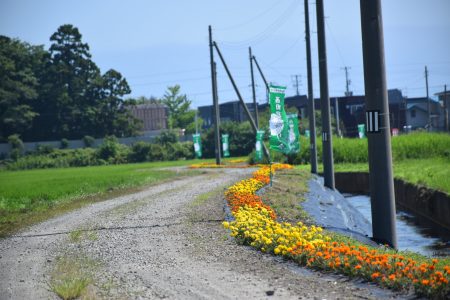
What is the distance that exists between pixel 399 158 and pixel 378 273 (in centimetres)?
3583

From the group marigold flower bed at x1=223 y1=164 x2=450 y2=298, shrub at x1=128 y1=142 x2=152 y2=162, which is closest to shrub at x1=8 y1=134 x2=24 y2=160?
shrub at x1=128 y1=142 x2=152 y2=162

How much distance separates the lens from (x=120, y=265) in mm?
9258

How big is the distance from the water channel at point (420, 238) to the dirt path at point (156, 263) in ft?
16.3

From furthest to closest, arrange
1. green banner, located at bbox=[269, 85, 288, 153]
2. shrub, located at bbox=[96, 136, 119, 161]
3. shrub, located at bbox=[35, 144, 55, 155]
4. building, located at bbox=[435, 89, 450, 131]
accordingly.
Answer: shrub, located at bbox=[96, 136, 119, 161] < shrub, located at bbox=[35, 144, 55, 155] < building, located at bbox=[435, 89, 450, 131] < green banner, located at bbox=[269, 85, 288, 153]

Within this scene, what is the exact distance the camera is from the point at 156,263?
9234 millimetres

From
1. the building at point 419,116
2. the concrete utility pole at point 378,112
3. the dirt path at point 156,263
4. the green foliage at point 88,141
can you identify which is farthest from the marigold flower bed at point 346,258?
the building at point 419,116

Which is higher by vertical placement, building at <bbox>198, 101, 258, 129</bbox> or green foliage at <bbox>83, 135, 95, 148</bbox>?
building at <bbox>198, 101, 258, 129</bbox>

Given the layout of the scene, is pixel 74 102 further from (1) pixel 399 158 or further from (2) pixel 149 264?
(2) pixel 149 264

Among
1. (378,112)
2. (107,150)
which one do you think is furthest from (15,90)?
(378,112)

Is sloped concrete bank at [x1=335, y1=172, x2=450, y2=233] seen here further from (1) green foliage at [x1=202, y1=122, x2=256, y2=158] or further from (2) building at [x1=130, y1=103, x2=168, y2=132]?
(2) building at [x1=130, y1=103, x2=168, y2=132]

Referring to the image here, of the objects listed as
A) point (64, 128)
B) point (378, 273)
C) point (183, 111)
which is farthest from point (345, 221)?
point (183, 111)

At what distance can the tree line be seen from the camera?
78.4 m

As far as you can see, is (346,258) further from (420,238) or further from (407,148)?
(407,148)

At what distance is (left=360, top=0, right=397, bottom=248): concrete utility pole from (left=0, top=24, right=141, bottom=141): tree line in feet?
226
